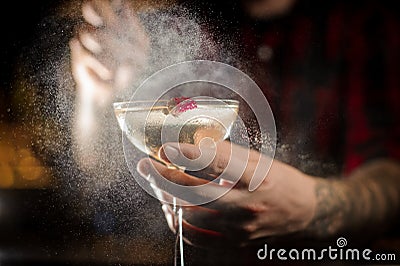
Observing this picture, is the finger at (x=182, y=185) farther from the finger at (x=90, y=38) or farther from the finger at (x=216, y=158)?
the finger at (x=90, y=38)

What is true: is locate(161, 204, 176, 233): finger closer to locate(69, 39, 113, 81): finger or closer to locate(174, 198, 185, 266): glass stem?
locate(174, 198, 185, 266): glass stem

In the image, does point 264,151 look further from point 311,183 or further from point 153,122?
point 153,122

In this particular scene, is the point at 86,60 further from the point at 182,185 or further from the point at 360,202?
the point at 360,202

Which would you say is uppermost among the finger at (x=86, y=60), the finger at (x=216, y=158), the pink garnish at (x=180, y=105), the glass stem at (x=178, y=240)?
the finger at (x=86, y=60)

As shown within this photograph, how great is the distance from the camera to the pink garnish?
0.99 m

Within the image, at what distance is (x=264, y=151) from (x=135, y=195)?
241 mm

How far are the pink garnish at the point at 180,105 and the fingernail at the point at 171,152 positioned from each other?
58 millimetres

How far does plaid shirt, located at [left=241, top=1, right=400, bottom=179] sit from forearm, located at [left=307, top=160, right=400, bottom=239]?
0.07 ft

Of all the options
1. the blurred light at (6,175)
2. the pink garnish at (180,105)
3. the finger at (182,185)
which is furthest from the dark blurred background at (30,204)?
the pink garnish at (180,105)

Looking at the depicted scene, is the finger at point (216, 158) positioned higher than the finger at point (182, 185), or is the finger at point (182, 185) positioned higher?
the finger at point (216, 158)

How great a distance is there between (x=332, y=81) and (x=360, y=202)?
0.67ft

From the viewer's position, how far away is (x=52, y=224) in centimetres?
114

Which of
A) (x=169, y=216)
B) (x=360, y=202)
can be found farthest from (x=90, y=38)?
(x=360, y=202)

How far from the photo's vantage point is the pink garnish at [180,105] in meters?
0.99
